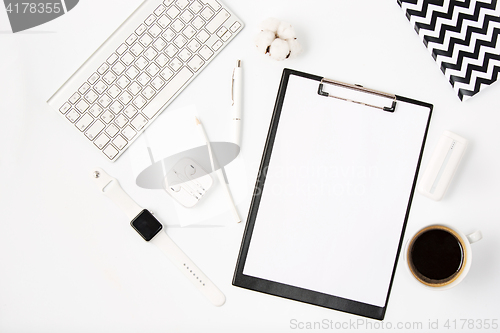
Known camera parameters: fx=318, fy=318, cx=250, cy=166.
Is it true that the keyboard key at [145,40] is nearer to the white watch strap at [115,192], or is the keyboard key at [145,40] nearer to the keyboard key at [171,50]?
the keyboard key at [171,50]

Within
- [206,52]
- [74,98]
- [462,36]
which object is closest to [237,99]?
[206,52]

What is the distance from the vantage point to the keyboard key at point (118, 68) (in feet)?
1.98

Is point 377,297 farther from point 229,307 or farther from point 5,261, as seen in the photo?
point 5,261

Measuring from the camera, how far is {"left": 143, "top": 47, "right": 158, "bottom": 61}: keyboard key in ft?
1.98

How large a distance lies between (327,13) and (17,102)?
0.64 m

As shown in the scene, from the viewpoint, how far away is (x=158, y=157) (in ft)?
2.04

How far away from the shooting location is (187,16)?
60 centimetres

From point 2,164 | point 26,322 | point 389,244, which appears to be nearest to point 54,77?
point 2,164

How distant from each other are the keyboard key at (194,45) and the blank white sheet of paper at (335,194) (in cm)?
19

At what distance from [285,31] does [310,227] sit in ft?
1.21

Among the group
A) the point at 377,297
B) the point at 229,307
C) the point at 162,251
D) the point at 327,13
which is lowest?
the point at 377,297

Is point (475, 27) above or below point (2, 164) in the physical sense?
below

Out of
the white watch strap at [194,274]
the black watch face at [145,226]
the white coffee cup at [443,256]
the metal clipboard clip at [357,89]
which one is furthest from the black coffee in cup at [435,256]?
the black watch face at [145,226]

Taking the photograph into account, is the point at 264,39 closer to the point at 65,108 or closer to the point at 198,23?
the point at 198,23
